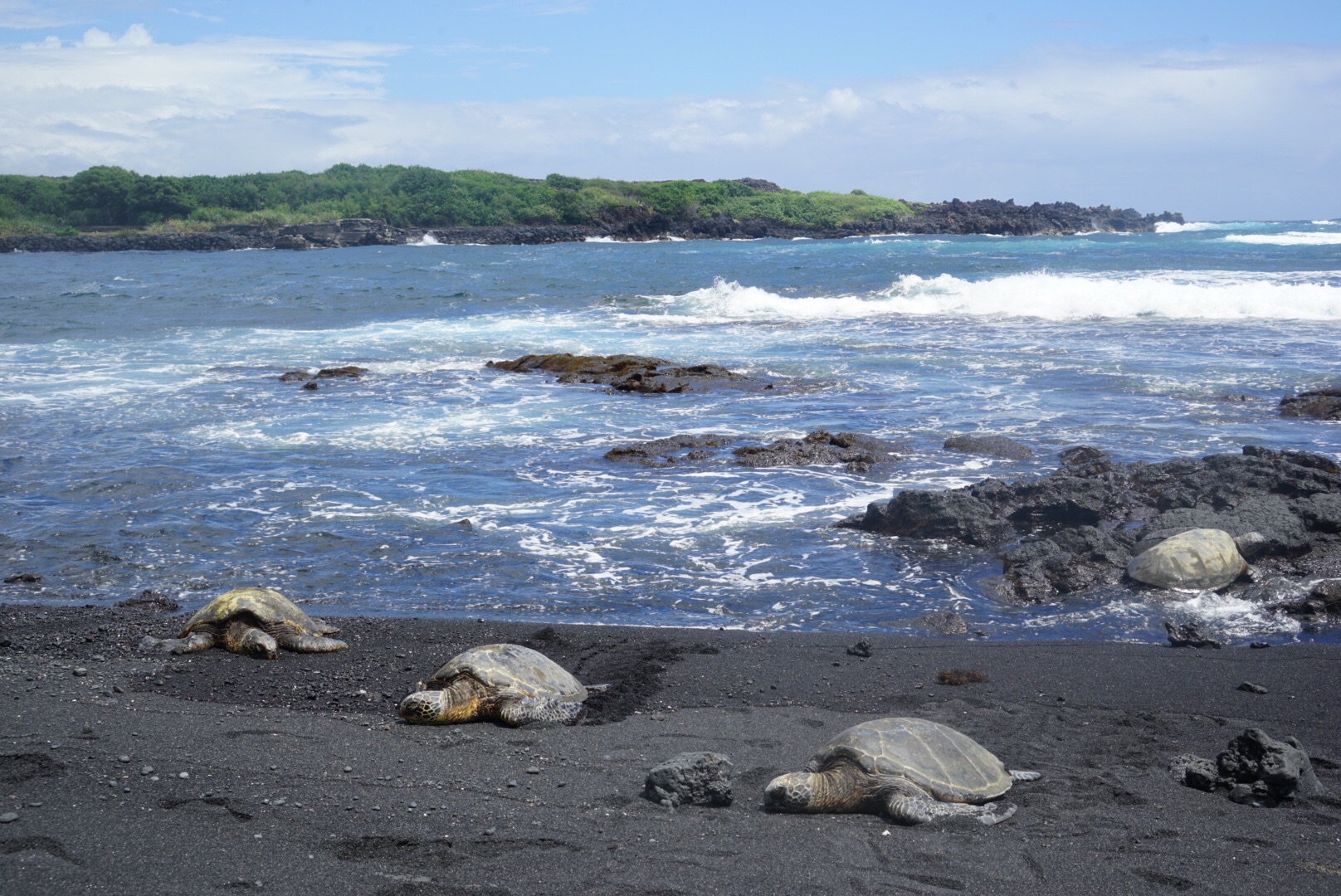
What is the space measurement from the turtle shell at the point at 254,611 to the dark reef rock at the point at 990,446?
780 cm

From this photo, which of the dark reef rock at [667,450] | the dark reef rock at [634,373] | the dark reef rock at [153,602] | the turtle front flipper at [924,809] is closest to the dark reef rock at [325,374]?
the dark reef rock at [634,373]

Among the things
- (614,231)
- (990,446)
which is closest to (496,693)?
(990,446)

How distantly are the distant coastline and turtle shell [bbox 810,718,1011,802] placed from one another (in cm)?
7738

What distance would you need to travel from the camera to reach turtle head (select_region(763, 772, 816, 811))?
4312mm

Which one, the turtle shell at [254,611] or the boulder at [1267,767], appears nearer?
the boulder at [1267,767]

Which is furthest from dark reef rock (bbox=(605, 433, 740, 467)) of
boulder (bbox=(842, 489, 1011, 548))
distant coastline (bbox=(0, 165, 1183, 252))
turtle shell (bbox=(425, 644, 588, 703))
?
distant coastline (bbox=(0, 165, 1183, 252))

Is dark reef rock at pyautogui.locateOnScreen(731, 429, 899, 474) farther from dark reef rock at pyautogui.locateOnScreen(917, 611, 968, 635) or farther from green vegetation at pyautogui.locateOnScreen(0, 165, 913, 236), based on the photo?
green vegetation at pyautogui.locateOnScreen(0, 165, 913, 236)

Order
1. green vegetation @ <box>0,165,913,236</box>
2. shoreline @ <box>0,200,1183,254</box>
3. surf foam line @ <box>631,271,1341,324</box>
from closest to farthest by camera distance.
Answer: surf foam line @ <box>631,271,1341,324</box>, shoreline @ <box>0,200,1183,254</box>, green vegetation @ <box>0,165,913,236</box>

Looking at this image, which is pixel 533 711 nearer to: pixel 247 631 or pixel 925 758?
pixel 925 758

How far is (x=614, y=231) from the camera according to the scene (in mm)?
87062

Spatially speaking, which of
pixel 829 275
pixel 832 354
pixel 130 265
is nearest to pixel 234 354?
pixel 832 354

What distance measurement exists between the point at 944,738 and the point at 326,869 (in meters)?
2.69

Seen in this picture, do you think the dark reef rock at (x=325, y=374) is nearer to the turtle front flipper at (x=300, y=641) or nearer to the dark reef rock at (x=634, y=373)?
the dark reef rock at (x=634, y=373)

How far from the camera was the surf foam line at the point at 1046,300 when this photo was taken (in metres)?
25.7
